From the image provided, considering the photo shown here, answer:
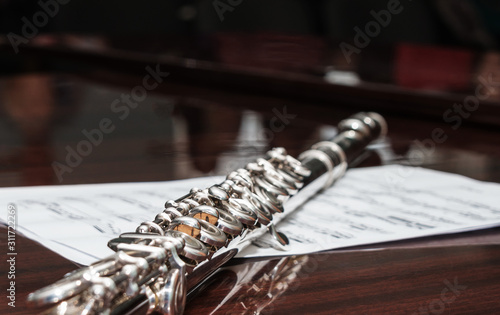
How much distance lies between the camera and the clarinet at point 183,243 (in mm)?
331

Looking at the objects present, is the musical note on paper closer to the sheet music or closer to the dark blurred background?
the sheet music

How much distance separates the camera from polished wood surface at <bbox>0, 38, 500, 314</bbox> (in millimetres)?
444

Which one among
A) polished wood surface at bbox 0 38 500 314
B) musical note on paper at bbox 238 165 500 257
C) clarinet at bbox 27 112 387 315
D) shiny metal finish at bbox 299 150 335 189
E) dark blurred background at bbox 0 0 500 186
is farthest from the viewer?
dark blurred background at bbox 0 0 500 186

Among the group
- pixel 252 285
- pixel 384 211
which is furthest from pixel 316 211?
pixel 252 285

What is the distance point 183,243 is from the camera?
392 millimetres

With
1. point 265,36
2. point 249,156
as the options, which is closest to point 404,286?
point 249,156

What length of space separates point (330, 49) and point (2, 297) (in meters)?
1.43

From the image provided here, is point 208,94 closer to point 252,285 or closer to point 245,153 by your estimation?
point 245,153

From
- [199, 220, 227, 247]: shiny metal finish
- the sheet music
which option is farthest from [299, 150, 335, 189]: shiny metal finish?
[199, 220, 227, 247]: shiny metal finish

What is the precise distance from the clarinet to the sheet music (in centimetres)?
3

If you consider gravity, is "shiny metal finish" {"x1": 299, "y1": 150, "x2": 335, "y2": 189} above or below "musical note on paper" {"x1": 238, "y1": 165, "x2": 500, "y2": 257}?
above

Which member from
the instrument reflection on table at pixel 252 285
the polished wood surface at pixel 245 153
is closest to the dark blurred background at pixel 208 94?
the polished wood surface at pixel 245 153

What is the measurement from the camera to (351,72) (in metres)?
1.33

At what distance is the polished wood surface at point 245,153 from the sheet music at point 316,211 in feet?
0.05
